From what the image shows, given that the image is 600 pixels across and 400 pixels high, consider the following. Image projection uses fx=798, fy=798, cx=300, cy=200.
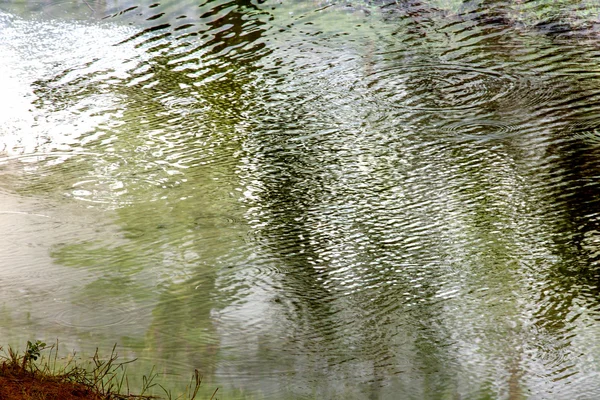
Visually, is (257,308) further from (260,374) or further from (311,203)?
(311,203)

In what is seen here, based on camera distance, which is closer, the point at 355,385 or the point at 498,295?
the point at 355,385

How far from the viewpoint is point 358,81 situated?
4.33m

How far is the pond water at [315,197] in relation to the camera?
2771 millimetres

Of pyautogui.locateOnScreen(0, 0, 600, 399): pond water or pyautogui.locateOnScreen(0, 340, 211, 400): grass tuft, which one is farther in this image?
pyautogui.locateOnScreen(0, 0, 600, 399): pond water

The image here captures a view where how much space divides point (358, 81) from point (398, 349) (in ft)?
6.39

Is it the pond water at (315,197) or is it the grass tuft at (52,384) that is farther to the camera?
the pond water at (315,197)

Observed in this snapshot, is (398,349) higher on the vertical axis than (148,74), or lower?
lower

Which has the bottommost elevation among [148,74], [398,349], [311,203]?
[398,349]

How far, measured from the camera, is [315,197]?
11.4 ft

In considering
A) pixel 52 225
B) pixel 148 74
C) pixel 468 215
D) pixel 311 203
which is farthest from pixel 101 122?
pixel 468 215

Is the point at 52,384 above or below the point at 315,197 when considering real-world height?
above

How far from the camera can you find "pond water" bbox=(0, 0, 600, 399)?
277cm

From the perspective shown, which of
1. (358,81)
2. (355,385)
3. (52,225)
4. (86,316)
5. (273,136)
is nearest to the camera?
(355,385)

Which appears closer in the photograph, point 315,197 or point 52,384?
point 52,384
